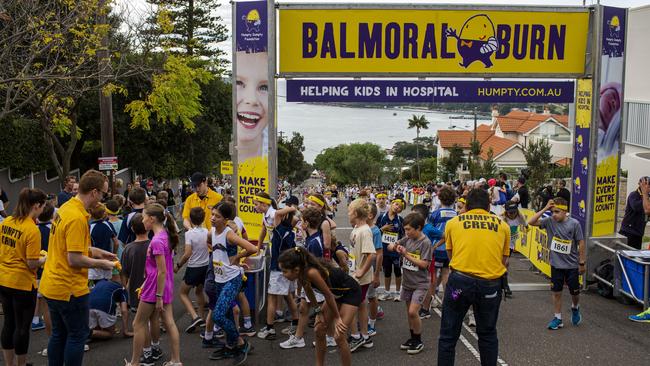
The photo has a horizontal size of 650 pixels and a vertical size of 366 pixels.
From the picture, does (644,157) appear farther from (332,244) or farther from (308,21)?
(332,244)

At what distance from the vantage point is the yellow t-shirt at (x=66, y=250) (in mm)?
5234

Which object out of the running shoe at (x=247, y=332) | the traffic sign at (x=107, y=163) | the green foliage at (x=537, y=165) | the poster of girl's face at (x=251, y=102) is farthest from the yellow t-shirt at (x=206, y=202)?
the green foliage at (x=537, y=165)

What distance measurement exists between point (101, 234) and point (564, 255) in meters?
6.18

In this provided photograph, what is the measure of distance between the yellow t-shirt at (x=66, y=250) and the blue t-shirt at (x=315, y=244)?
2566mm

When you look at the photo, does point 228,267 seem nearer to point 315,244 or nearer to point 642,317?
point 315,244

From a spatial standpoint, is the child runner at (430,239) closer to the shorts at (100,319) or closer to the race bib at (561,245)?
the race bib at (561,245)

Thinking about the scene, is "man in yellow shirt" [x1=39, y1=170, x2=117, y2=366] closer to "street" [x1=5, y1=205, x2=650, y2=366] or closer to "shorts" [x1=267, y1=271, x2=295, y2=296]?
"street" [x1=5, y1=205, x2=650, y2=366]

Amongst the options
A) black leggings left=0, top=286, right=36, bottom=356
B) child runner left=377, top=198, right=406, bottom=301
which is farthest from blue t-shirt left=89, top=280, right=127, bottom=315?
child runner left=377, top=198, right=406, bottom=301

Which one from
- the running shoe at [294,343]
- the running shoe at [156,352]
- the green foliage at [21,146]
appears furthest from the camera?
the green foliage at [21,146]

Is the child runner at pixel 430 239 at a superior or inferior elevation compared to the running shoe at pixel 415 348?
superior

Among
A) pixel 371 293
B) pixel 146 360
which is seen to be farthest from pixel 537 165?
pixel 146 360

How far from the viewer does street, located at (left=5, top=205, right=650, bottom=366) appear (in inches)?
269

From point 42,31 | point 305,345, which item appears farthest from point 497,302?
point 42,31

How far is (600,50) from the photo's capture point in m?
10.1
